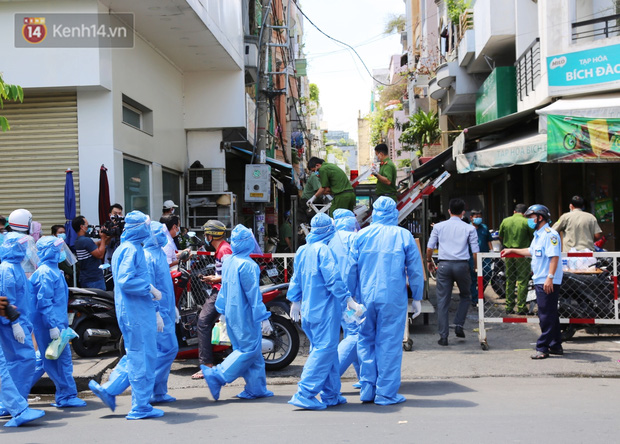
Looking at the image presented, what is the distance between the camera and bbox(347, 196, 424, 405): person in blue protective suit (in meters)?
6.18

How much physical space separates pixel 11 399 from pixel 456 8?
1925cm

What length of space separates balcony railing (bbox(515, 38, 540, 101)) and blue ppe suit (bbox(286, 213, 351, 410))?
959 cm

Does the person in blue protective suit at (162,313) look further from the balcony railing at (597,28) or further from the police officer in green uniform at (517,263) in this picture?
the balcony railing at (597,28)

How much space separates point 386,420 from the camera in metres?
5.53

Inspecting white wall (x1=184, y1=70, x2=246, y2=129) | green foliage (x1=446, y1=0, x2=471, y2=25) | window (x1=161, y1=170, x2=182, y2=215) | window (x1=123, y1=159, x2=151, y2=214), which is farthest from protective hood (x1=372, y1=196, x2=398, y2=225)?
green foliage (x1=446, y1=0, x2=471, y2=25)

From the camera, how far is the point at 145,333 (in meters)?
6.07

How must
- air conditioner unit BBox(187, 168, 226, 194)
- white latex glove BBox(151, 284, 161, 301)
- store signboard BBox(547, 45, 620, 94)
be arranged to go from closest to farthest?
white latex glove BBox(151, 284, 161, 301) → store signboard BBox(547, 45, 620, 94) → air conditioner unit BBox(187, 168, 226, 194)

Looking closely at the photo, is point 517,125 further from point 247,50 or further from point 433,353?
point 433,353

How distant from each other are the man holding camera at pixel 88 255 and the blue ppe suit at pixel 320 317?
4224 millimetres

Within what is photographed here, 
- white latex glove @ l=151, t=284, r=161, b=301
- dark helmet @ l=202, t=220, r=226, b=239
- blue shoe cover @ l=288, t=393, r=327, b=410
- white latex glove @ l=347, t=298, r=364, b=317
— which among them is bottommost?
blue shoe cover @ l=288, t=393, r=327, b=410

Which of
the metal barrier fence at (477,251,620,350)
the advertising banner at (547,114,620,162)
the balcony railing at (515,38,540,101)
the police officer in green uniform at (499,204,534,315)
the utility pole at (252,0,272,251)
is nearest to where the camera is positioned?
the metal barrier fence at (477,251,620,350)

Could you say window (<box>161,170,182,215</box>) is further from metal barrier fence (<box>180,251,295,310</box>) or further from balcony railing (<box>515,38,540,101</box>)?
balcony railing (<box>515,38,540,101</box>)

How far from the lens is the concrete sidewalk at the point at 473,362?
755cm

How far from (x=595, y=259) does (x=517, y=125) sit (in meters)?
6.55
